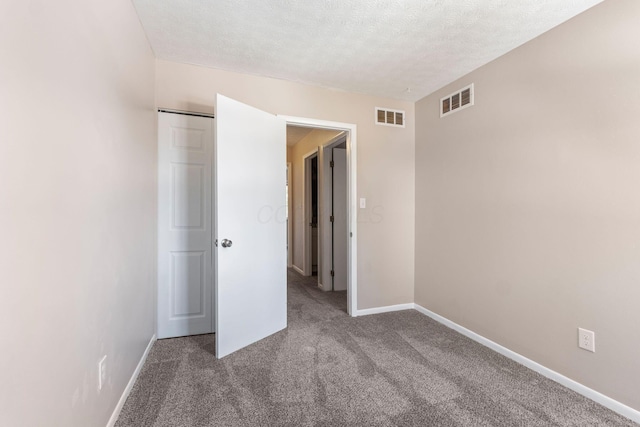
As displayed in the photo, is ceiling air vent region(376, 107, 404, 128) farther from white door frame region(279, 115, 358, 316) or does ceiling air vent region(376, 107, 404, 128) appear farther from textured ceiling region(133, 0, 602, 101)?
textured ceiling region(133, 0, 602, 101)

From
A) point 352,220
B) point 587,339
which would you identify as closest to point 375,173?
point 352,220

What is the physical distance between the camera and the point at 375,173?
3191 millimetres

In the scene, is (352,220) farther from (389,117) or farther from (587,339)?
(587,339)

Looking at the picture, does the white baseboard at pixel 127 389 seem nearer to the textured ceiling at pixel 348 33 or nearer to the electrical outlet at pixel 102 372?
the electrical outlet at pixel 102 372

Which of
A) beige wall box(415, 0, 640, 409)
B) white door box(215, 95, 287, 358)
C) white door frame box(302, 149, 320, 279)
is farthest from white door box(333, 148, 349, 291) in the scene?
beige wall box(415, 0, 640, 409)

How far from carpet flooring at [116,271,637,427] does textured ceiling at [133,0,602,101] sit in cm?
242

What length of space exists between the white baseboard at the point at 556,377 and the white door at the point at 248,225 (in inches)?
68.0

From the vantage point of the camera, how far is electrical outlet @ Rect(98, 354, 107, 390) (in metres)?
1.33

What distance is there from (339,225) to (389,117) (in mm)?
1653

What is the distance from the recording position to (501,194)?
2.33 metres

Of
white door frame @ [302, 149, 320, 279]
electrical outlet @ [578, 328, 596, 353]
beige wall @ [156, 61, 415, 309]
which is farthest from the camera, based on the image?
white door frame @ [302, 149, 320, 279]

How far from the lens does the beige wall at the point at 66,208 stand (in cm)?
79

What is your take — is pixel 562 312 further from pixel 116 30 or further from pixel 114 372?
pixel 116 30


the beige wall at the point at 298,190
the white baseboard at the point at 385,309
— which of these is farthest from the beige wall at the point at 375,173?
the beige wall at the point at 298,190
